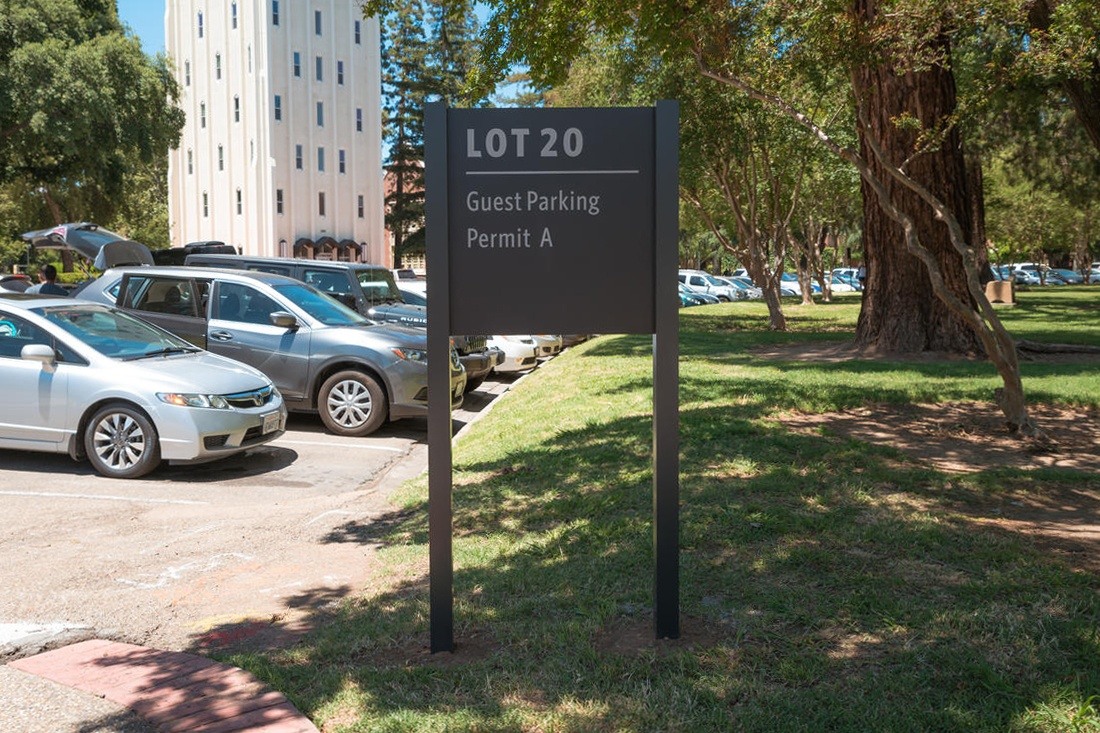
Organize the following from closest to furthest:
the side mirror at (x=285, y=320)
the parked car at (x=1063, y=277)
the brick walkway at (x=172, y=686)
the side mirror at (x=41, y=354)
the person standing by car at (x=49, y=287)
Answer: the brick walkway at (x=172, y=686)
the side mirror at (x=41, y=354)
the side mirror at (x=285, y=320)
the person standing by car at (x=49, y=287)
the parked car at (x=1063, y=277)

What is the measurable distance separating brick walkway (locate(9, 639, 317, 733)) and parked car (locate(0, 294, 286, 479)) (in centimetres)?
411

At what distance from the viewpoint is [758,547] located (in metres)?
5.36

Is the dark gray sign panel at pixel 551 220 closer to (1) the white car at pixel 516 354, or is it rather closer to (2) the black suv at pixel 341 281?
(2) the black suv at pixel 341 281

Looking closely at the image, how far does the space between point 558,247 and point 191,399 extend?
18.1ft

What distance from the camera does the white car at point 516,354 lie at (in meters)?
17.1

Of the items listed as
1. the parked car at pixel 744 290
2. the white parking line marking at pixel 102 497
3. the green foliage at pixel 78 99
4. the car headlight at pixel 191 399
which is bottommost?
the white parking line marking at pixel 102 497

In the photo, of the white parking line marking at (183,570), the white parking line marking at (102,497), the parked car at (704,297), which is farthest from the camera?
the parked car at (704,297)

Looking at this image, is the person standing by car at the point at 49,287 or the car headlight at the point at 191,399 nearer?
the car headlight at the point at 191,399

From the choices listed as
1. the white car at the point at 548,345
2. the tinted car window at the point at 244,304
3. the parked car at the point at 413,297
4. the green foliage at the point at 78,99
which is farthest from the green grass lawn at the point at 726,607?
the green foliage at the point at 78,99

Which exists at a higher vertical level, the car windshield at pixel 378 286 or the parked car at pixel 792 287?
the parked car at pixel 792 287

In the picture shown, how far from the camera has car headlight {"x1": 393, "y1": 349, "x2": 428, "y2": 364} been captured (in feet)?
36.4

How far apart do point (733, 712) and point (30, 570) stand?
14.3ft

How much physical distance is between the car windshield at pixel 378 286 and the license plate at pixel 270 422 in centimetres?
623

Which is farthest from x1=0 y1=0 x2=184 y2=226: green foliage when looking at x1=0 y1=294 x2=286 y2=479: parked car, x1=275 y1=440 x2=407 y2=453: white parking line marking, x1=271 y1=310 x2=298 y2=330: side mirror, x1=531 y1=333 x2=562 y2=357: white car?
x1=0 y1=294 x2=286 y2=479: parked car
